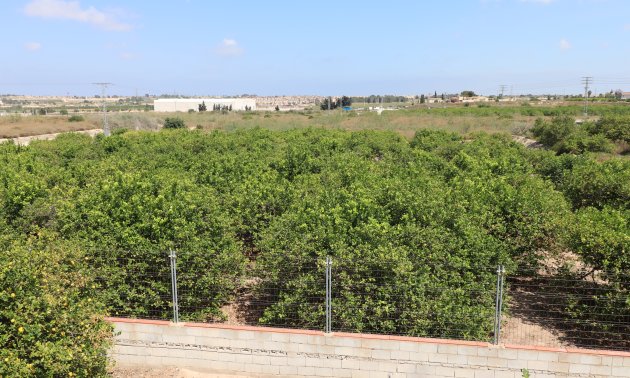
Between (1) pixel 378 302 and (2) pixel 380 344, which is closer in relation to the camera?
(2) pixel 380 344

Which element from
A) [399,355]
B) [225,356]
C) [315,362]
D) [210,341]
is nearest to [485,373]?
[399,355]

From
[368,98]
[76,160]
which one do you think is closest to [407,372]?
[76,160]

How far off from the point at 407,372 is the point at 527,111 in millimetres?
71050

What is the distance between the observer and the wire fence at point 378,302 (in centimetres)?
764

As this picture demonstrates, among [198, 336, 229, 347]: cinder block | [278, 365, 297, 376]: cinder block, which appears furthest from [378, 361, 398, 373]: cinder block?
[198, 336, 229, 347]: cinder block

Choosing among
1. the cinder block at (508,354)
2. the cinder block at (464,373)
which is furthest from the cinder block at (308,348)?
the cinder block at (508,354)

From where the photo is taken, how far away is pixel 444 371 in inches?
290

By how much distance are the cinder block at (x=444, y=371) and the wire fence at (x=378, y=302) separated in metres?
0.52

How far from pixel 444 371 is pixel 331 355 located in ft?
5.65

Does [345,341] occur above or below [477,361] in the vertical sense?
above

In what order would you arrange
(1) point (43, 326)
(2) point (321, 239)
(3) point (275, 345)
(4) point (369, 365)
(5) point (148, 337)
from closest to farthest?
(1) point (43, 326)
(4) point (369, 365)
(3) point (275, 345)
(5) point (148, 337)
(2) point (321, 239)

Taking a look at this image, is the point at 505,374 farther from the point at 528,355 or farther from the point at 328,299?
the point at 328,299

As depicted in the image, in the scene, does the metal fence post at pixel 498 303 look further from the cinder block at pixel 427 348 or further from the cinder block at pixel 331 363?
the cinder block at pixel 331 363

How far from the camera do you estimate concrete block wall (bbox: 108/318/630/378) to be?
718 cm
